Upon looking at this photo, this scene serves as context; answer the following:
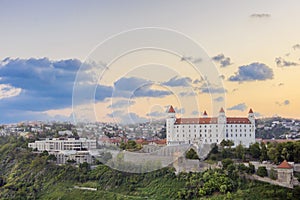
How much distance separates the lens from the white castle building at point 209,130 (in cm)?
975

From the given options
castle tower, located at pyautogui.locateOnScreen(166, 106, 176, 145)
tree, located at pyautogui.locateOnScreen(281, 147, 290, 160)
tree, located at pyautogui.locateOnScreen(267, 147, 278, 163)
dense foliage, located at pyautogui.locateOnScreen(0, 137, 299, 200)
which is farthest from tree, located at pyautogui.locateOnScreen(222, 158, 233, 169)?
castle tower, located at pyautogui.locateOnScreen(166, 106, 176, 145)

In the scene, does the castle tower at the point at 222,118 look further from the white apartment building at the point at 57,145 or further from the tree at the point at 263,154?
the white apartment building at the point at 57,145

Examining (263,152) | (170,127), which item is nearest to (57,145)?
(170,127)

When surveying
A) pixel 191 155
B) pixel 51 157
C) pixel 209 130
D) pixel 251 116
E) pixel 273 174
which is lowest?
pixel 273 174

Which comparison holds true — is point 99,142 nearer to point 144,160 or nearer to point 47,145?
point 144,160

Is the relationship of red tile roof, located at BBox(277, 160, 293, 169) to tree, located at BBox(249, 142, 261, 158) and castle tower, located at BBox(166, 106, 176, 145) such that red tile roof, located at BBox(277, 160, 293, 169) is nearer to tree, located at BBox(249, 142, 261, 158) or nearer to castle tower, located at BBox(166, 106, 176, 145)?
tree, located at BBox(249, 142, 261, 158)

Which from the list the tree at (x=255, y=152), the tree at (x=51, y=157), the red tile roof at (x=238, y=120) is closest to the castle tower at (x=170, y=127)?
the red tile roof at (x=238, y=120)

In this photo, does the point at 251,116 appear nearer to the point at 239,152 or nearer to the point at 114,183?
the point at 239,152

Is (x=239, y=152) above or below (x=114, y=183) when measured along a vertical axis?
above

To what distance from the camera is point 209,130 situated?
9906 mm

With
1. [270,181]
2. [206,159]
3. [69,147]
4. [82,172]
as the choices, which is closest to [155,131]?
[206,159]

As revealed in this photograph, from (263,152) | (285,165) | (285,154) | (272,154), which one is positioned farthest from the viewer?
(263,152)

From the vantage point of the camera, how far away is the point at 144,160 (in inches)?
365

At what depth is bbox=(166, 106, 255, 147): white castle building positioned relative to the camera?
975 cm
